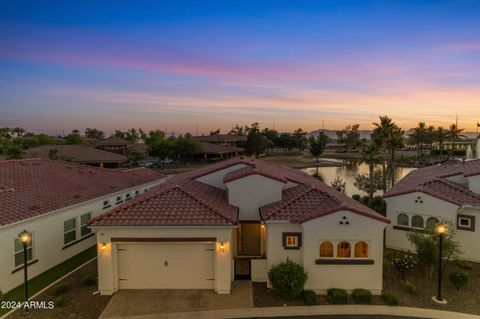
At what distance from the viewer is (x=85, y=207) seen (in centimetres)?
1705

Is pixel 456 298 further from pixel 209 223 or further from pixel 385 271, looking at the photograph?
pixel 209 223

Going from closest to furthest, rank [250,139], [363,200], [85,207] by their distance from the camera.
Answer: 1. [85,207]
2. [363,200]
3. [250,139]

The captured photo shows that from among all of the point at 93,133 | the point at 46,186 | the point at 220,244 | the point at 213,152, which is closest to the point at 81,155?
the point at 213,152

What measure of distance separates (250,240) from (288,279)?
4159 mm

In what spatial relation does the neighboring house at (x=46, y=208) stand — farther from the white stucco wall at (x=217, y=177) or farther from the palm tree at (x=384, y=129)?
the palm tree at (x=384, y=129)

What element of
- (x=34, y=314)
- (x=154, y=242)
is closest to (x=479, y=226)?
(x=154, y=242)

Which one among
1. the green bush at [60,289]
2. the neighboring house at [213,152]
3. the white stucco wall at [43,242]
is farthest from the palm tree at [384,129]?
the neighboring house at [213,152]

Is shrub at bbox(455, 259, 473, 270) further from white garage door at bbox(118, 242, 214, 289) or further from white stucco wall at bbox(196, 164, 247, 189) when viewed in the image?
white garage door at bbox(118, 242, 214, 289)

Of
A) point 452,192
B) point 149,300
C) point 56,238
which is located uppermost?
point 452,192

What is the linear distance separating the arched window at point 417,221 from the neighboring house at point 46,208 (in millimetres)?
19934

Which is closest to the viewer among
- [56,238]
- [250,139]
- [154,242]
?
[154,242]

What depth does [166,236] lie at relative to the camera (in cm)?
1209

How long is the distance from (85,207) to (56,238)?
2680mm

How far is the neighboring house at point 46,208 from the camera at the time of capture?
12102 millimetres
